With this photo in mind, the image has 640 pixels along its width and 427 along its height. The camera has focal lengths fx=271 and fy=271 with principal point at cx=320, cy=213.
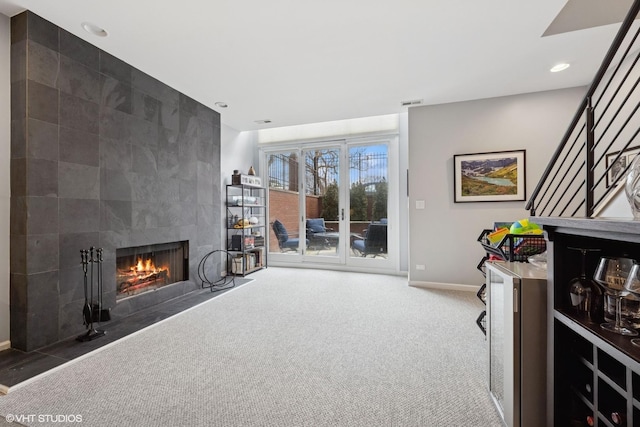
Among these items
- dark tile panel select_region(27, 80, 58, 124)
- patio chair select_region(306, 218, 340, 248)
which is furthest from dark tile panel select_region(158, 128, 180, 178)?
patio chair select_region(306, 218, 340, 248)

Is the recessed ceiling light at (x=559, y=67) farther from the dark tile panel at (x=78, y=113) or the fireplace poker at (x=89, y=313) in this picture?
the fireplace poker at (x=89, y=313)

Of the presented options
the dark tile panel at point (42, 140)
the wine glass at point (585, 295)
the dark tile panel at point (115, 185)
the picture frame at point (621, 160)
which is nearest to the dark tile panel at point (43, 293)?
the dark tile panel at point (115, 185)

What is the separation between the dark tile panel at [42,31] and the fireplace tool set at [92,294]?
5.77 ft

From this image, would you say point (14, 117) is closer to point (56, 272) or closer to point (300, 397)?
point (56, 272)

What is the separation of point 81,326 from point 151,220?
→ 1.19 m

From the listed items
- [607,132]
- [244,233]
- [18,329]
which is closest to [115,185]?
[18,329]

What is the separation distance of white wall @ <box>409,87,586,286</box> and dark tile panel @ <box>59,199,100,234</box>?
151 inches

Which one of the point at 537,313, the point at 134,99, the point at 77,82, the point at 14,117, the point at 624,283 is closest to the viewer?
the point at 624,283

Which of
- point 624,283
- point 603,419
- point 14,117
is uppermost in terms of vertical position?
point 14,117

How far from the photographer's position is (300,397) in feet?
5.43

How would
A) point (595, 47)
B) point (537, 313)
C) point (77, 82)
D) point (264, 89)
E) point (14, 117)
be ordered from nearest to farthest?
point (537, 313), point (14, 117), point (77, 82), point (595, 47), point (264, 89)

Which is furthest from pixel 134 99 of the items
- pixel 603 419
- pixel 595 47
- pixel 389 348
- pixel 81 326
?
pixel 595 47

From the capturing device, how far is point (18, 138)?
84.4 inches

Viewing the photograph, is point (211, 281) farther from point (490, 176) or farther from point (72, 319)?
point (490, 176)
